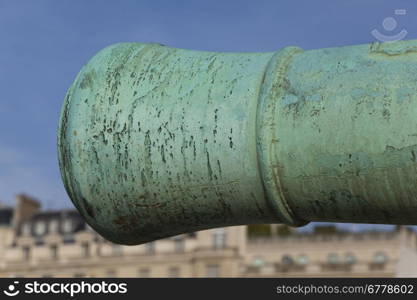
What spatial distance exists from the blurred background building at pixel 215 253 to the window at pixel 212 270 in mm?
40

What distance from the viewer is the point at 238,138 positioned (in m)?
2.01

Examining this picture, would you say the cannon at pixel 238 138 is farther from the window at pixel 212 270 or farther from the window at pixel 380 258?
the window at pixel 212 270

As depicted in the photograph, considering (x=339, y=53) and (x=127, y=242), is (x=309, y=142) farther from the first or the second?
(x=127, y=242)

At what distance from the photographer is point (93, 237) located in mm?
39969

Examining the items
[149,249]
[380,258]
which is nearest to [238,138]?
[380,258]

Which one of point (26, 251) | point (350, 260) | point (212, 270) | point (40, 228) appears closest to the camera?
point (350, 260)

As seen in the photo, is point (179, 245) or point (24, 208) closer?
point (179, 245)

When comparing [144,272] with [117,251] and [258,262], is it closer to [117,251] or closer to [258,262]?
[117,251]

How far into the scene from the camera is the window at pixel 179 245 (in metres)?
38.5

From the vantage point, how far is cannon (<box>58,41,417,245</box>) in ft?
6.21

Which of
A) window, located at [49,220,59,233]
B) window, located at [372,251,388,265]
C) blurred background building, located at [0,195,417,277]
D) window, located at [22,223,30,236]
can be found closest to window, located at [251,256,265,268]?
blurred background building, located at [0,195,417,277]

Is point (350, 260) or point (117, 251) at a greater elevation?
point (117, 251)

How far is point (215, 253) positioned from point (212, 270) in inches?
27.3

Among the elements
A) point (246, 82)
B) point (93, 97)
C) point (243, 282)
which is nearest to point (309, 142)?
point (246, 82)
